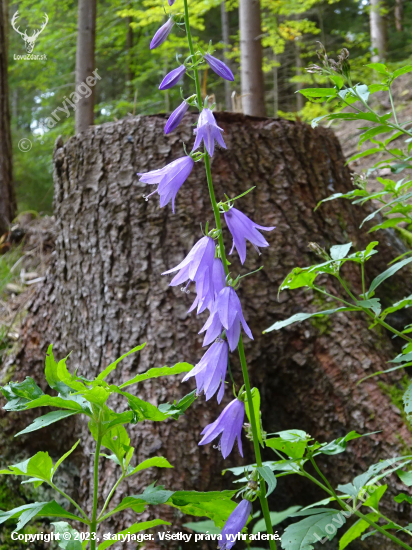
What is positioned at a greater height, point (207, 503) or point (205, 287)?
point (205, 287)

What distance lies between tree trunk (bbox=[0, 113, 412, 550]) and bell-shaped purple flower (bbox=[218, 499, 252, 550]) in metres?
1.17

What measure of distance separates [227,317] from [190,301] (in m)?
1.40

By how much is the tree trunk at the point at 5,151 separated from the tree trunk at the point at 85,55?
1.01 meters

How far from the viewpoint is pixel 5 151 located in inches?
208

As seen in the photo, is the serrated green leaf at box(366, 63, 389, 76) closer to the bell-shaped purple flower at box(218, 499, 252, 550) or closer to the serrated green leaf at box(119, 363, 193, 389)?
the serrated green leaf at box(119, 363, 193, 389)

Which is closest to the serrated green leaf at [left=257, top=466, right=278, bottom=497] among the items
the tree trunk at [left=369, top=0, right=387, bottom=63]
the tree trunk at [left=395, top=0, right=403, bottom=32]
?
the tree trunk at [left=369, top=0, right=387, bottom=63]

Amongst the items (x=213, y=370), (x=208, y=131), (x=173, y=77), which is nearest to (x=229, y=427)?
(x=213, y=370)

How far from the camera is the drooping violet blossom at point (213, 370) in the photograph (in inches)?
38.7

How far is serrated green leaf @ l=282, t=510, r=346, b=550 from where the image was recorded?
1078mm

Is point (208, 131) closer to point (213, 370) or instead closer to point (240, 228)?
point (240, 228)

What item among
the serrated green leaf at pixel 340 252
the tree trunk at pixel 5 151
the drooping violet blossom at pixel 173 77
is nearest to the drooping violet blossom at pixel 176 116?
the drooping violet blossom at pixel 173 77

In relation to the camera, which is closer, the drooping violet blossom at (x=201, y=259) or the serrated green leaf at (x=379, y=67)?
the drooping violet blossom at (x=201, y=259)

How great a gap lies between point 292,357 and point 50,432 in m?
1.50

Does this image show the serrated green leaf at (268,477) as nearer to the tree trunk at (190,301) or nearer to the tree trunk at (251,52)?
the tree trunk at (190,301)
